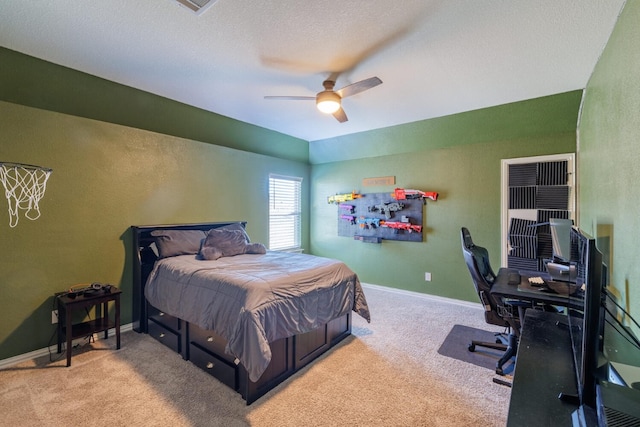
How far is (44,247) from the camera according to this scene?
2668 millimetres

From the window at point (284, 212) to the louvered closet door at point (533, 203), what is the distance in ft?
11.1

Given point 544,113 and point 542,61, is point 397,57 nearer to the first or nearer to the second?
point 542,61

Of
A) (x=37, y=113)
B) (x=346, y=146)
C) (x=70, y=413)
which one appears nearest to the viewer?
(x=70, y=413)

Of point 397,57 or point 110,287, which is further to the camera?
point 110,287

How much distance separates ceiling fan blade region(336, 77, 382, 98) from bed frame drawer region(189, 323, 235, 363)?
7.84 feet

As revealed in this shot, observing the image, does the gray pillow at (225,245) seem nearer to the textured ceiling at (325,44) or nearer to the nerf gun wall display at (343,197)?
the textured ceiling at (325,44)

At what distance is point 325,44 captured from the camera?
2318mm

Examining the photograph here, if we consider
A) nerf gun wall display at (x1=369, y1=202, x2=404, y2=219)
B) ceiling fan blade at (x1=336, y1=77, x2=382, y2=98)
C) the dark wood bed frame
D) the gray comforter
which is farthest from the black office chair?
nerf gun wall display at (x1=369, y1=202, x2=404, y2=219)

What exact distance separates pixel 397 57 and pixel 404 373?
2727 millimetres

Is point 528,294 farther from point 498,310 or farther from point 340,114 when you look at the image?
point 340,114

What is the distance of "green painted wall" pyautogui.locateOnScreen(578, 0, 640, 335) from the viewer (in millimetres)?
1408

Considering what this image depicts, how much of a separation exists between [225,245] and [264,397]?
5.68 ft

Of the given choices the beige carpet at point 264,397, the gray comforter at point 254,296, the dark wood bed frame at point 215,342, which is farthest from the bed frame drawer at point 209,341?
the beige carpet at point 264,397

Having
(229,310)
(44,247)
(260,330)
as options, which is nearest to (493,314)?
(260,330)
